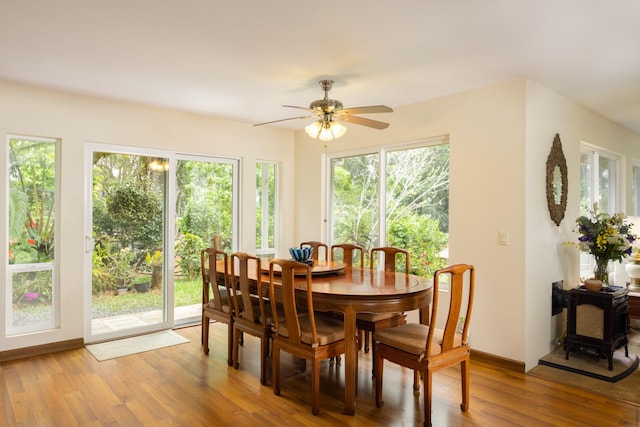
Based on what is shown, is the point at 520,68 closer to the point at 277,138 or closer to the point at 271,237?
the point at 277,138

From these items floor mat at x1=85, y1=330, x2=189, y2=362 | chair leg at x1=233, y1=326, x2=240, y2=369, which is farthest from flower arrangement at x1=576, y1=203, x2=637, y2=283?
floor mat at x1=85, y1=330, x2=189, y2=362

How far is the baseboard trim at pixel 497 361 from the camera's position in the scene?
138 inches

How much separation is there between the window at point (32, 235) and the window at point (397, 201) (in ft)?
10.3

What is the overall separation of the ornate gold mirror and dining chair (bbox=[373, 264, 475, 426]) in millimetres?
1618

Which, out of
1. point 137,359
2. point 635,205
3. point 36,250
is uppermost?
point 635,205

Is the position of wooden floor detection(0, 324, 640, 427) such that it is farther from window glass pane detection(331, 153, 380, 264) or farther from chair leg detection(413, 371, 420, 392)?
window glass pane detection(331, 153, 380, 264)

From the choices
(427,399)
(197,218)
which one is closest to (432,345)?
(427,399)

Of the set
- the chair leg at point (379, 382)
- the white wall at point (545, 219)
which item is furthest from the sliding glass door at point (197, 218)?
the white wall at point (545, 219)

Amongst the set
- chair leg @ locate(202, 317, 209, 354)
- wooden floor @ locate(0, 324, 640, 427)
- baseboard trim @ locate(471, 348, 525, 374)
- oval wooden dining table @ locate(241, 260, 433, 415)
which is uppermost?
oval wooden dining table @ locate(241, 260, 433, 415)

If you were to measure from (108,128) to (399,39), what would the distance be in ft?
10.1

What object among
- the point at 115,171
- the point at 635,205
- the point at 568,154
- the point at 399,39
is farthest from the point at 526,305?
the point at 115,171

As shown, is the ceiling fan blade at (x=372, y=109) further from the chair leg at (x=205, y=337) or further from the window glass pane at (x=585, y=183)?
the window glass pane at (x=585, y=183)

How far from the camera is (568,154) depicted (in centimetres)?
417

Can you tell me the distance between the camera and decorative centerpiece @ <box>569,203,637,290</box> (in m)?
3.76
